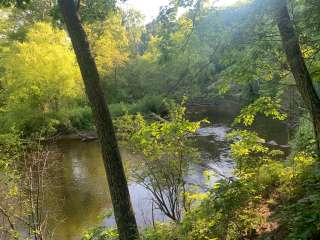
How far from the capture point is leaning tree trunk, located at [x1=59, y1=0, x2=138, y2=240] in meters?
5.39

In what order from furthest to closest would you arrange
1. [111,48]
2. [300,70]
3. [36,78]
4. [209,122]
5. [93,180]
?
[111,48]
[36,78]
[93,180]
[209,122]
[300,70]

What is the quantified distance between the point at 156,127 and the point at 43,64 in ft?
62.3

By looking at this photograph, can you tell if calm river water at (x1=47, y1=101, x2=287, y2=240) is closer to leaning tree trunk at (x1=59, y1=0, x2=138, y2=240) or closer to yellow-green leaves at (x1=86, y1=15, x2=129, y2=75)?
leaning tree trunk at (x1=59, y1=0, x2=138, y2=240)

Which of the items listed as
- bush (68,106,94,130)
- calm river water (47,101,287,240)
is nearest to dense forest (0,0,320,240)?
calm river water (47,101,287,240)

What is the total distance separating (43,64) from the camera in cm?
2438

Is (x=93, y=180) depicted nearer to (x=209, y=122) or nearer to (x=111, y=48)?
(x=209, y=122)

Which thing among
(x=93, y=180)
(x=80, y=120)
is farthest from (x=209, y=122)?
(x=80, y=120)

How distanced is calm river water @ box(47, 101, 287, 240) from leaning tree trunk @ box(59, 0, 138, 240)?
3294mm

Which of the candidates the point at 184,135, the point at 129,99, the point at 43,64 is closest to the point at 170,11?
the point at 184,135

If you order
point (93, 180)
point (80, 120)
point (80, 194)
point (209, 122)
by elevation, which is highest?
point (80, 120)

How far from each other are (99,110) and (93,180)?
28.5 ft

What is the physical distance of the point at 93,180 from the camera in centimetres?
1373

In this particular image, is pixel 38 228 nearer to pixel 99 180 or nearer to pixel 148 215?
pixel 148 215

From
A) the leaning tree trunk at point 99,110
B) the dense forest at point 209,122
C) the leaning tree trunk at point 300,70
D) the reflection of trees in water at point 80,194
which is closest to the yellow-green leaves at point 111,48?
the reflection of trees in water at point 80,194
